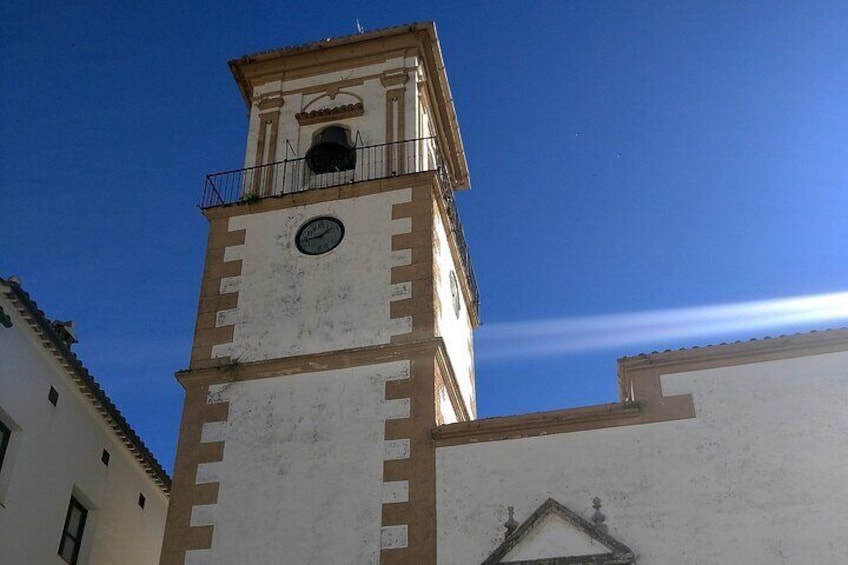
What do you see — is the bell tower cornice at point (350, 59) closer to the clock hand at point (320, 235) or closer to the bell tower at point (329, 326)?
the bell tower at point (329, 326)

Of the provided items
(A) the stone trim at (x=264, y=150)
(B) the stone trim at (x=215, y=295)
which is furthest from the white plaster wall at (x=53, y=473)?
(A) the stone trim at (x=264, y=150)

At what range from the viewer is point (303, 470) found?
42.6ft

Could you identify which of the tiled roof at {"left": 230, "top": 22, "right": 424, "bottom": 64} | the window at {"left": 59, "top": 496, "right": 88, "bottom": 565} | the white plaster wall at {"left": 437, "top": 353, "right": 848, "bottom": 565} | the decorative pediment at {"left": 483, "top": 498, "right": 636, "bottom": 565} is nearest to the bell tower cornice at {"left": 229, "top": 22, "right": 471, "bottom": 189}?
the tiled roof at {"left": 230, "top": 22, "right": 424, "bottom": 64}

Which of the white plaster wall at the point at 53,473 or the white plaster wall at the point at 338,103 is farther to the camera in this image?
the white plaster wall at the point at 338,103

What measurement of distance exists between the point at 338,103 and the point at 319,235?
137 inches

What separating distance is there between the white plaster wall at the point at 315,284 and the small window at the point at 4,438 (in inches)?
109

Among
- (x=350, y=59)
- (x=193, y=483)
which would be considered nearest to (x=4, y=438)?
(x=193, y=483)

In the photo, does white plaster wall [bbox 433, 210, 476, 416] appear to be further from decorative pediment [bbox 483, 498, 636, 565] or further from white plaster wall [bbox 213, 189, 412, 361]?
decorative pediment [bbox 483, 498, 636, 565]

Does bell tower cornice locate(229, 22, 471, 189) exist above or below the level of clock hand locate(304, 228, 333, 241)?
above

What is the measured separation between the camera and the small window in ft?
44.1

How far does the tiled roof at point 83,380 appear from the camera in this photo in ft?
44.7

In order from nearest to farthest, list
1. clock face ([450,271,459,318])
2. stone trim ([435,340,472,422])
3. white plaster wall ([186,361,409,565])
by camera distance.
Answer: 1. white plaster wall ([186,361,409,565])
2. stone trim ([435,340,472,422])
3. clock face ([450,271,459,318])

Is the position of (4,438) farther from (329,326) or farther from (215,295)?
(329,326)

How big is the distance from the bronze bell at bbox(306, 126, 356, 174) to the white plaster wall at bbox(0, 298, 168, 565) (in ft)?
16.7
